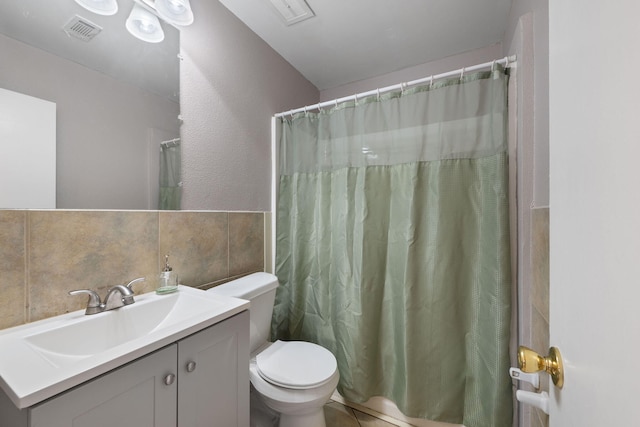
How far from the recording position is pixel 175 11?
3.99 ft

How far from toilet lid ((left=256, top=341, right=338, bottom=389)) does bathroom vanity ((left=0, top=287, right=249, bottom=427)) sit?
0.78 ft

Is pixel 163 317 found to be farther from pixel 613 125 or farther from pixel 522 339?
pixel 522 339

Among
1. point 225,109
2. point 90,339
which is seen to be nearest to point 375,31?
point 225,109

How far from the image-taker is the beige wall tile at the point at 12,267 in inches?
29.4

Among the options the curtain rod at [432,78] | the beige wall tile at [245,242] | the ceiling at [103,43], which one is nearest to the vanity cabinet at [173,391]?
the beige wall tile at [245,242]

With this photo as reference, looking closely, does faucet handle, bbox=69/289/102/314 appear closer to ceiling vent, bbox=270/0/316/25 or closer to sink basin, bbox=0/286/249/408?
sink basin, bbox=0/286/249/408

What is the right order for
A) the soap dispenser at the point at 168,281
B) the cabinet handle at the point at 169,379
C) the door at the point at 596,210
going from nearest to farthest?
1. the door at the point at 596,210
2. the cabinet handle at the point at 169,379
3. the soap dispenser at the point at 168,281

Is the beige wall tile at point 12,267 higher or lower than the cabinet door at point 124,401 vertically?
higher

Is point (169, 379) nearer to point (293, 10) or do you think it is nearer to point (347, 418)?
point (347, 418)

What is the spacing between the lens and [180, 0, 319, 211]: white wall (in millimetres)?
1328

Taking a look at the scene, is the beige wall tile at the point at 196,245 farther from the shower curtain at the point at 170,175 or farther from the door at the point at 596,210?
the door at the point at 596,210

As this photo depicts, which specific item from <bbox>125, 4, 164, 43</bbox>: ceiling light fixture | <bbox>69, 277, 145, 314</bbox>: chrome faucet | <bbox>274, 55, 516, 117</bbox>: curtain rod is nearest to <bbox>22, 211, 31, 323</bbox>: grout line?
<bbox>69, 277, 145, 314</bbox>: chrome faucet

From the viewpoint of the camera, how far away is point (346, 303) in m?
1.56

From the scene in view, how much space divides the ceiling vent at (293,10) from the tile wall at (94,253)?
1.24 meters
